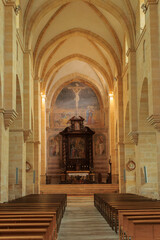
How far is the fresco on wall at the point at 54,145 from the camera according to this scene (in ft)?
120

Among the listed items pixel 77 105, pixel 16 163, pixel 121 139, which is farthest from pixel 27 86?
pixel 77 105

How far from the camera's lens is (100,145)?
36.9 m

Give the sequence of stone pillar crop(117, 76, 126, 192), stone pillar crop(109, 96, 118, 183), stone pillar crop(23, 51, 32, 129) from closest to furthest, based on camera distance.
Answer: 1. stone pillar crop(23, 51, 32, 129)
2. stone pillar crop(117, 76, 126, 192)
3. stone pillar crop(109, 96, 118, 183)

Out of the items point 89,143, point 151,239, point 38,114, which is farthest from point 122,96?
point 151,239

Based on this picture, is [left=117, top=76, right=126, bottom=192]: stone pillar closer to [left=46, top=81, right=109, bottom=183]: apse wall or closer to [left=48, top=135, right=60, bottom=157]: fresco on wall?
[left=46, top=81, right=109, bottom=183]: apse wall

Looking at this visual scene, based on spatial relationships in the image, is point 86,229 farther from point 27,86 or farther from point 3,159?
point 27,86

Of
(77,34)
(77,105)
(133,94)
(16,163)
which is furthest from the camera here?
(77,105)

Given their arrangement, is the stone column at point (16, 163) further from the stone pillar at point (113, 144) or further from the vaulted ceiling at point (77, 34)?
the stone pillar at point (113, 144)

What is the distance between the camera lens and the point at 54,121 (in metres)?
37.5

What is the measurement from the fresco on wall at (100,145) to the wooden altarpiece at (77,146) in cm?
70

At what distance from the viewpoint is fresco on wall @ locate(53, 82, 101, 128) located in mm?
37688

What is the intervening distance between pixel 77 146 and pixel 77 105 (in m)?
4.24

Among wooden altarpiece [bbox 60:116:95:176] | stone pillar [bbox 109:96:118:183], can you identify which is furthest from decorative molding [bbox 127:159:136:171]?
wooden altarpiece [bbox 60:116:95:176]

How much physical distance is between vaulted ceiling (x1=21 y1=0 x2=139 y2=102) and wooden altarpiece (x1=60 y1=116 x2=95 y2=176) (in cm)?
424
